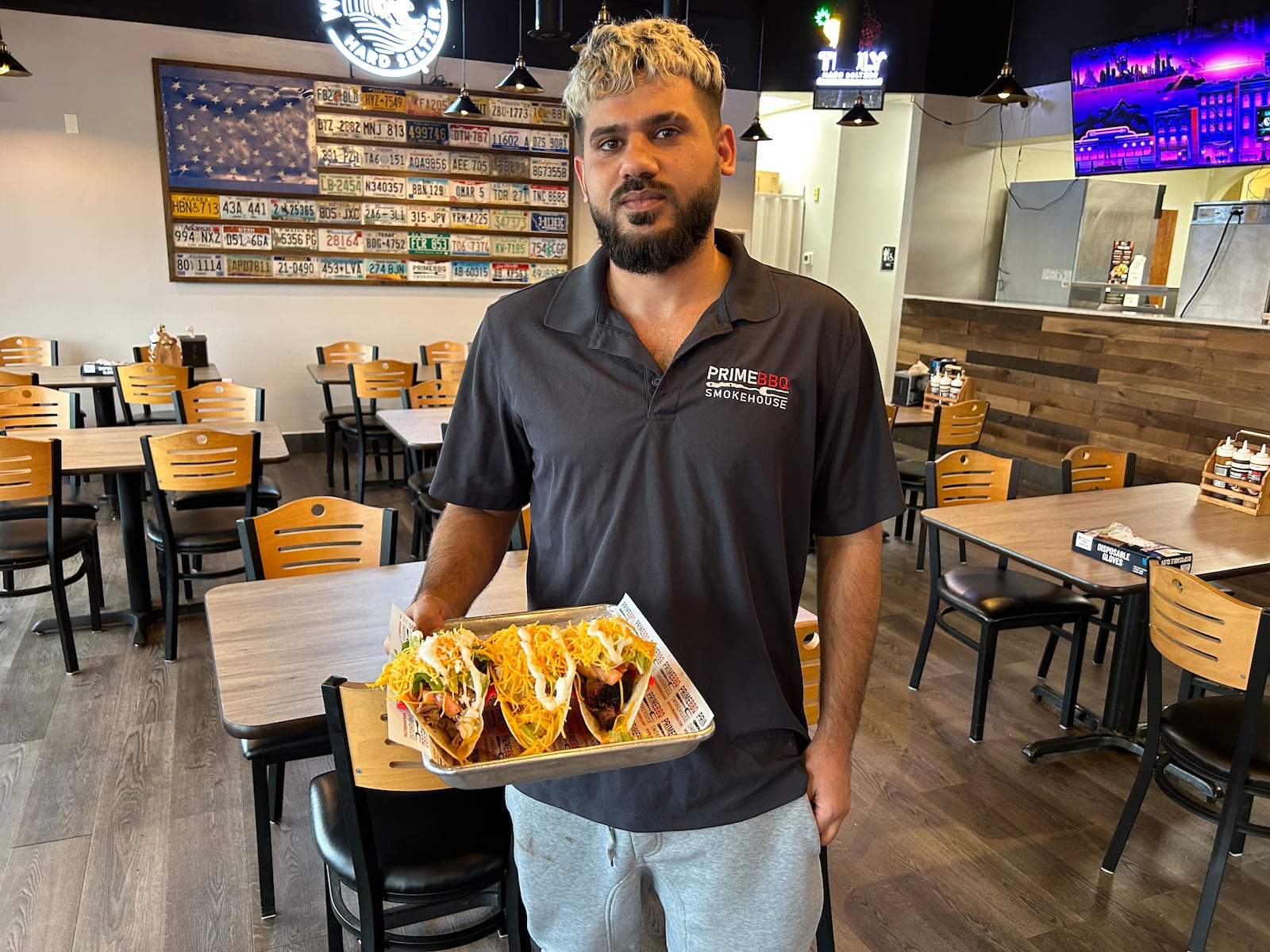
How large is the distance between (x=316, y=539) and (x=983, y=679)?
7.28 feet

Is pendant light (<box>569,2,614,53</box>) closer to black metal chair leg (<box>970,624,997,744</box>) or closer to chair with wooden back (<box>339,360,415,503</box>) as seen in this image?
chair with wooden back (<box>339,360,415,503</box>)

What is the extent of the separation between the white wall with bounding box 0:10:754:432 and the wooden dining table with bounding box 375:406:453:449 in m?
2.69

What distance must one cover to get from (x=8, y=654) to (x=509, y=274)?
4.84m

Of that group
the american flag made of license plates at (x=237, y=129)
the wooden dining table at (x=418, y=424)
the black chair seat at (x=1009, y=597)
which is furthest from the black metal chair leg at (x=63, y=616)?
the american flag made of license plates at (x=237, y=129)

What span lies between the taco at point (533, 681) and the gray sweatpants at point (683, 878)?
288 mm

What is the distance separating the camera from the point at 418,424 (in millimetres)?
4270

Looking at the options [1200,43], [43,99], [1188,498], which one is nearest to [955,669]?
[1188,498]

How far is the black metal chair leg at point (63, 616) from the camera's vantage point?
3.19 m

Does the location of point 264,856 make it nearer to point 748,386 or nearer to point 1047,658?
point 748,386

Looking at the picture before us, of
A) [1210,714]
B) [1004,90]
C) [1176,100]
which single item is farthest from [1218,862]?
[1176,100]

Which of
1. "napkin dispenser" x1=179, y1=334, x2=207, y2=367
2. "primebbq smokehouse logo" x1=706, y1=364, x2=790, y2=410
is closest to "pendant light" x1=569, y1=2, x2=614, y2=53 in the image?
"primebbq smokehouse logo" x1=706, y1=364, x2=790, y2=410

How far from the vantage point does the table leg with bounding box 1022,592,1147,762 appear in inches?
114

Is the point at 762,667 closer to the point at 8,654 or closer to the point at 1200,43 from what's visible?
the point at 8,654

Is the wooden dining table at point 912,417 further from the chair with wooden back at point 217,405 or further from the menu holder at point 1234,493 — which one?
the chair with wooden back at point 217,405
